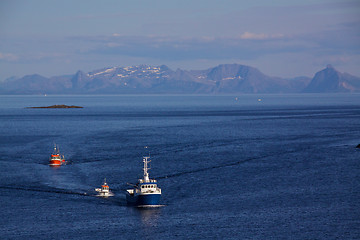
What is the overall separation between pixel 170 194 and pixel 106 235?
2498 centimetres

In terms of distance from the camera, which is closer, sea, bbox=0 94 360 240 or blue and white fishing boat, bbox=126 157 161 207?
sea, bbox=0 94 360 240

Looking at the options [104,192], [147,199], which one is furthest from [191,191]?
[104,192]

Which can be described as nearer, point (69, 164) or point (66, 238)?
point (66, 238)

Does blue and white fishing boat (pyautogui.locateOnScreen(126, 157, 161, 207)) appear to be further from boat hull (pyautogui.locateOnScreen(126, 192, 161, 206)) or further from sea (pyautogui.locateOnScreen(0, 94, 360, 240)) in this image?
sea (pyautogui.locateOnScreen(0, 94, 360, 240))

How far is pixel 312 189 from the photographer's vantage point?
100 meters

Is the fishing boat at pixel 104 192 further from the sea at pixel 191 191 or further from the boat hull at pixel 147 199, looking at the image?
the boat hull at pixel 147 199

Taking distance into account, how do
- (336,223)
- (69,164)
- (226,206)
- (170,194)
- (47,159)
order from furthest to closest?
(47,159)
(69,164)
(170,194)
(226,206)
(336,223)

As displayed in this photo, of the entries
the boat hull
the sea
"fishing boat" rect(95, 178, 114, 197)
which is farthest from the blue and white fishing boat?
"fishing boat" rect(95, 178, 114, 197)

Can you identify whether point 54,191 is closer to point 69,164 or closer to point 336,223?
point 69,164

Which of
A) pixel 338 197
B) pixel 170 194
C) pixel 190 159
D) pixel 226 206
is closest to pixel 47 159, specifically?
pixel 190 159

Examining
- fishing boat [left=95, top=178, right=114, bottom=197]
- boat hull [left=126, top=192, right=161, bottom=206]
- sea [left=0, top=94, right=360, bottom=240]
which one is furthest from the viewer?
fishing boat [left=95, top=178, right=114, bottom=197]

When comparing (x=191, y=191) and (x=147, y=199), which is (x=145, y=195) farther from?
(x=191, y=191)

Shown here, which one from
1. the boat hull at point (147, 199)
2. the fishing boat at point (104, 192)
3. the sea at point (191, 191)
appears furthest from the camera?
the fishing boat at point (104, 192)

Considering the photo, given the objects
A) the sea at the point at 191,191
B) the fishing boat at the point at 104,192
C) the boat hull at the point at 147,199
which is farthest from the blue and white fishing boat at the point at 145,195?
the fishing boat at the point at 104,192
